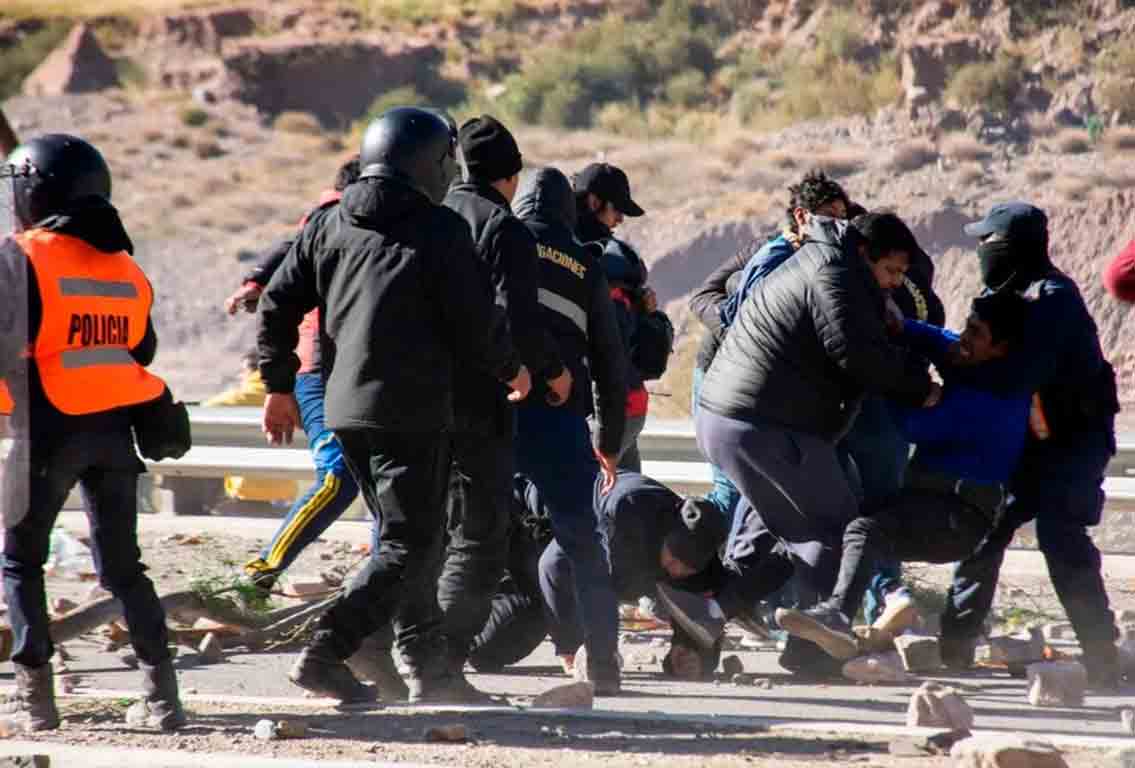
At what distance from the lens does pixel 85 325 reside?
6645 mm

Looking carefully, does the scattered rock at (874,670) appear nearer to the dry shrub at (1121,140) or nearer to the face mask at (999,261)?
the face mask at (999,261)

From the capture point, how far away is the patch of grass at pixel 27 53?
4695 cm

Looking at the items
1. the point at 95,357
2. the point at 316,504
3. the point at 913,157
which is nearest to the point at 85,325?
the point at 95,357

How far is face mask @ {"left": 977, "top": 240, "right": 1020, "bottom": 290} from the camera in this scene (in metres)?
8.10

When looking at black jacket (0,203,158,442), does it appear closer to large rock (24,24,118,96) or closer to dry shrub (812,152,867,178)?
dry shrub (812,152,867,178)

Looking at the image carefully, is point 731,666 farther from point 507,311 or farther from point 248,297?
point 248,297

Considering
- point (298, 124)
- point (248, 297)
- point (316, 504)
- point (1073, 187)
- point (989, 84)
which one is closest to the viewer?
point (316, 504)

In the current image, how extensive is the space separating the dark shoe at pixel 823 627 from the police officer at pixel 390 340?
133 centimetres

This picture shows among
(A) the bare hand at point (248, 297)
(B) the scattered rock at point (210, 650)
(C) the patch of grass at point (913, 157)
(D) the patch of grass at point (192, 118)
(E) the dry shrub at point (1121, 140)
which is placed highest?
(A) the bare hand at point (248, 297)

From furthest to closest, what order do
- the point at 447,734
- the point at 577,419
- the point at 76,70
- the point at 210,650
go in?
the point at 76,70
the point at 210,650
the point at 577,419
the point at 447,734

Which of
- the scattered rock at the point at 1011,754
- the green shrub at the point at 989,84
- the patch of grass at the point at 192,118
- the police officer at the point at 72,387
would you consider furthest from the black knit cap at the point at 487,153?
the patch of grass at the point at 192,118

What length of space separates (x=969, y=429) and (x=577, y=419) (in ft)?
4.80

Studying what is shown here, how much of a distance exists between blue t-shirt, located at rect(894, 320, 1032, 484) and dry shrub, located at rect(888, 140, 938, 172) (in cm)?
2146

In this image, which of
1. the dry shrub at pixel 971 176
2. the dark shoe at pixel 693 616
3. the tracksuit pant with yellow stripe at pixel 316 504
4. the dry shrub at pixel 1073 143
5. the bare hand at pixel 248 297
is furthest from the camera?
the dry shrub at pixel 1073 143
